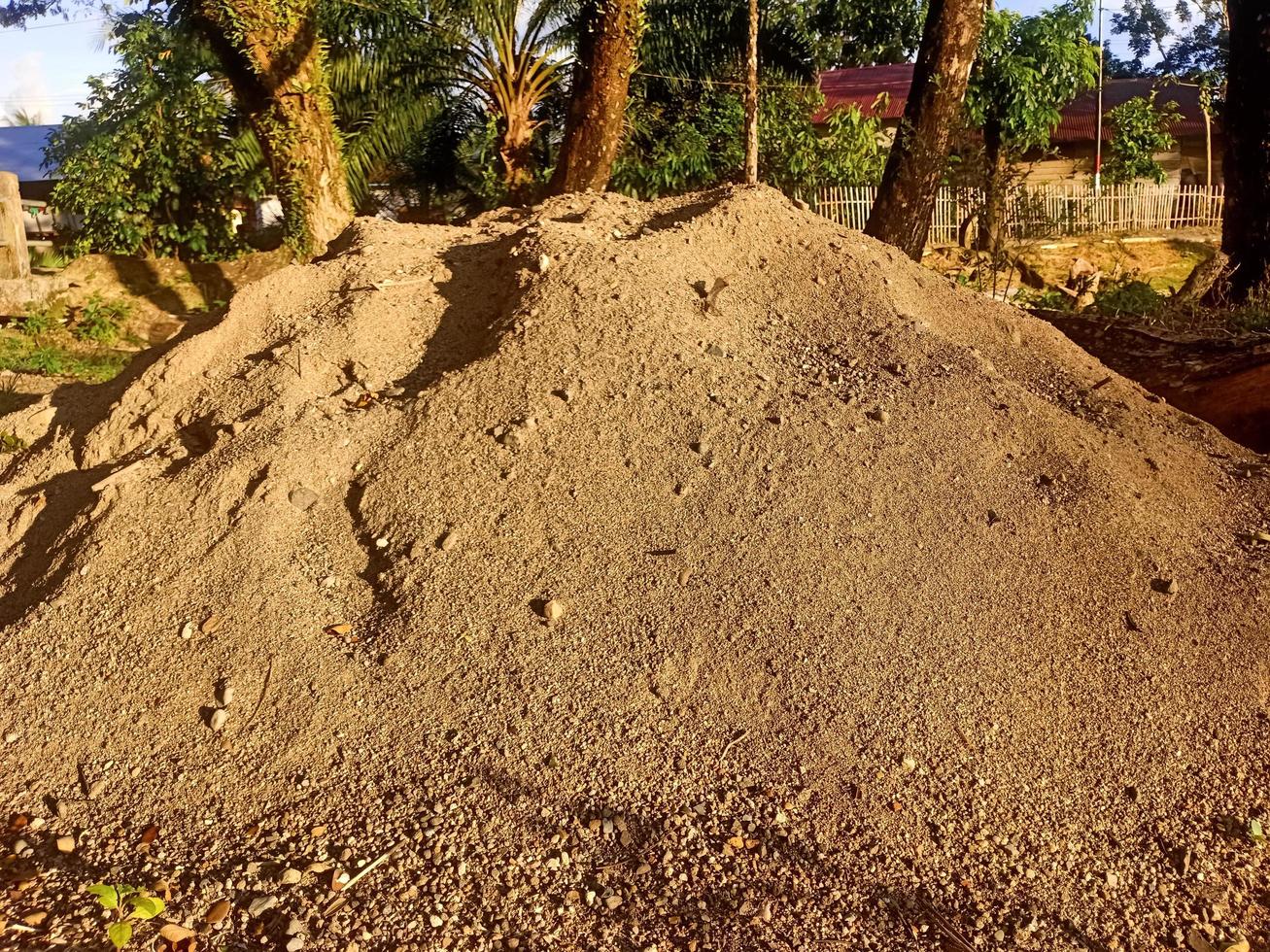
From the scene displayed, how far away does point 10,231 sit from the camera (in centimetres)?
840

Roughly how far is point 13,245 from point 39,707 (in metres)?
7.06

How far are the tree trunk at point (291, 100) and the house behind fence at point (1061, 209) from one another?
7.03 metres

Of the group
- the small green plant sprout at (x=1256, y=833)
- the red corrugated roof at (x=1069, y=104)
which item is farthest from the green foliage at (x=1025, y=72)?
the small green plant sprout at (x=1256, y=833)

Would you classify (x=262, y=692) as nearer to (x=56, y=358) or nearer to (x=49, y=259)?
(x=56, y=358)

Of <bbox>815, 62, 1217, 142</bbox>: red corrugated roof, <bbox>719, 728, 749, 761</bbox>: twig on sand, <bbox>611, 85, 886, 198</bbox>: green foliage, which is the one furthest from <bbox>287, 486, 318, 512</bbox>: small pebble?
<bbox>815, 62, 1217, 142</bbox>: red corrugated roof

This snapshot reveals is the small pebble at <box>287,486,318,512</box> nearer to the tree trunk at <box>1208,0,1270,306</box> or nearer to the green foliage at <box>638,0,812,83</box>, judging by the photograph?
the tree trunk at <box>1208,0,1270,306</box>

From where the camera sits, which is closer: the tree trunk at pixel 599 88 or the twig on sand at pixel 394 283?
the twig on sand at pixel 394 283

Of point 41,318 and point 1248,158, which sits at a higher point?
point 1248,158

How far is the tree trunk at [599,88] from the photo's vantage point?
22.1 feet

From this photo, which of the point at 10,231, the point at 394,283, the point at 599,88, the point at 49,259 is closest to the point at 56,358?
the point at 10,231

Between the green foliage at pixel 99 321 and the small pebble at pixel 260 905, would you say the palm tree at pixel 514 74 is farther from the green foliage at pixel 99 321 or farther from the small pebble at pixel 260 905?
the small pebble at pixel 260 905

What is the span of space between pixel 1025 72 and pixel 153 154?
34.1ft

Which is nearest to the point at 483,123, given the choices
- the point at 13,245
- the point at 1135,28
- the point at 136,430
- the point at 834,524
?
the point at 13,245

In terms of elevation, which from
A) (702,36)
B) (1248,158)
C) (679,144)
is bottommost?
(1248,158)
